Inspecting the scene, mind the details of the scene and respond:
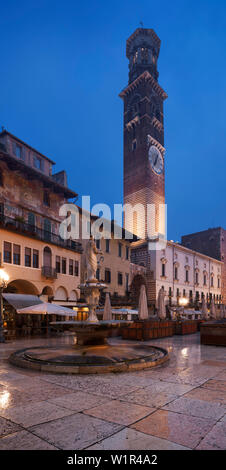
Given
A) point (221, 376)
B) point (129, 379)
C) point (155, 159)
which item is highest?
point (155, 159)

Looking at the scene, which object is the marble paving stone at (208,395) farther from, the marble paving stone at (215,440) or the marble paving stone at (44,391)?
the marble paving stone at (44,391)

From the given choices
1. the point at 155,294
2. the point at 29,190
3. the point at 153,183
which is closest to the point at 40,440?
the point at 29,190

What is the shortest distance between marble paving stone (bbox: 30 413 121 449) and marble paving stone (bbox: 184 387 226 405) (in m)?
2.33

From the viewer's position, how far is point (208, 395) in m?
6.25

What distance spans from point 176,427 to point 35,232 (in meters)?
21.7

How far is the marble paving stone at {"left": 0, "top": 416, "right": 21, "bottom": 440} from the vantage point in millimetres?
4258

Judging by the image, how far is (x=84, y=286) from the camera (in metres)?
11.9

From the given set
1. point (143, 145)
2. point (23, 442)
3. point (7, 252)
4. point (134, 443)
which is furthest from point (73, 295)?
point (143, 145)

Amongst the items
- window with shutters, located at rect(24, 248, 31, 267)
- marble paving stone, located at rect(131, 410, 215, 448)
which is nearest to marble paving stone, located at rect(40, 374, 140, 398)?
marble paving stone, located at rect(131, 410, 215, 448)

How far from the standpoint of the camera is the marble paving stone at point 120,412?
15.6ft

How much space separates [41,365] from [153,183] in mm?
50783

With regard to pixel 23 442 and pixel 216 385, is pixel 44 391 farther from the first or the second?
pixel 216 385

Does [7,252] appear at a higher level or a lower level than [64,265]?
higher

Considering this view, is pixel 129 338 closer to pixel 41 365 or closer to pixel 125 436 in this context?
pixel 41 365
